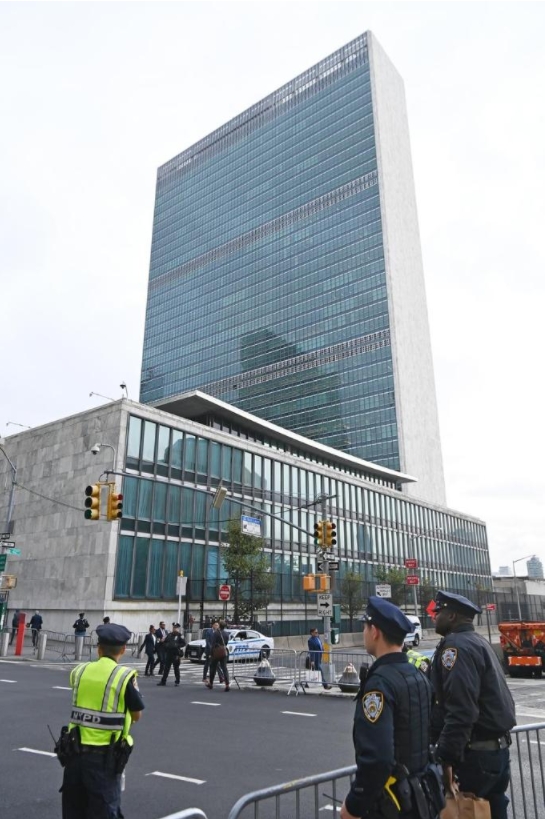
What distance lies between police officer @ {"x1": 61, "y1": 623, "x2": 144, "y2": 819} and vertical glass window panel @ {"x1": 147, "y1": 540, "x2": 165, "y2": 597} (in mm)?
31332

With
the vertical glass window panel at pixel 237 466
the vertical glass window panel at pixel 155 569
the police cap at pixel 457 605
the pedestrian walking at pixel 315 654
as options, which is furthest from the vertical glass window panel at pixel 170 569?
the police cap at pixel 457 605

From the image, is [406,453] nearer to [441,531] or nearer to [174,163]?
[441,531]

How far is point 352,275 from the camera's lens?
11825cm

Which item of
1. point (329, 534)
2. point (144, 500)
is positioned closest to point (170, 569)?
point (144, 500)

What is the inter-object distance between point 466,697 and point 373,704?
47.2 inches

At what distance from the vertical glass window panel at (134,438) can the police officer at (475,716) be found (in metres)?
32.0

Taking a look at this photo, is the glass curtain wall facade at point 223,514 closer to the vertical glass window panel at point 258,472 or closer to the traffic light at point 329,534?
the vertical glass window panel at point 258,472

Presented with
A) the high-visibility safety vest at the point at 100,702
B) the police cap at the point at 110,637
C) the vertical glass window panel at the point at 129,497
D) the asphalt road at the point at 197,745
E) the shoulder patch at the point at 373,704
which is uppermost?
the vertical glass window panel at the point at 129,497

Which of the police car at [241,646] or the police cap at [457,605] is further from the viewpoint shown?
the police car at [241,646]

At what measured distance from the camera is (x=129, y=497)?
3422 centimetres

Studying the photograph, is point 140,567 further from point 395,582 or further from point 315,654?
point 395,582

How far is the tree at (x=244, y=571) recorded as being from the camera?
1411 inches

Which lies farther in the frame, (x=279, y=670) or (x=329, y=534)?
(x=279, y=670)

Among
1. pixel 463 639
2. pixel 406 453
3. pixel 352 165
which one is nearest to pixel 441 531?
pixel 406 453
